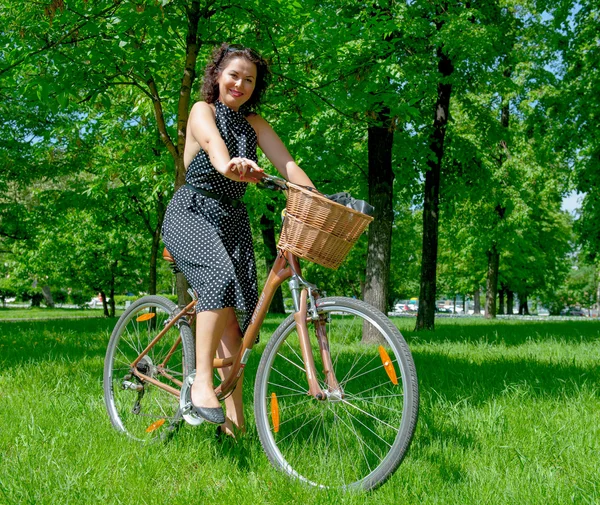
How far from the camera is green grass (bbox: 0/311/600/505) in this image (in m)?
2.50

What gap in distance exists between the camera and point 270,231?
20922 mm

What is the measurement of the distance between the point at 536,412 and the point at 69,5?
4.87 meters

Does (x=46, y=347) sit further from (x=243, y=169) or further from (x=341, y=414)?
(x=243, y=169)

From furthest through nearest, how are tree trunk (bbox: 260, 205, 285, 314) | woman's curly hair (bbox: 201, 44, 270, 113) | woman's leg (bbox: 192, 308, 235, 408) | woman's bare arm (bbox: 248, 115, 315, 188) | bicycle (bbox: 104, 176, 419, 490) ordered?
tree trunk (bbox: 260, 205, 285, 314)
woman's curly hair (bbox: 201, 44, 270, 113)
woman's bare arm (bbox: 248, 115, 315, 188)
woman's leg (bbox: 192, 308, 235, 408)
bicycle (bbox: 104, 176, 419, 490)

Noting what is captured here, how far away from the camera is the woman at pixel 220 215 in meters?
3.01

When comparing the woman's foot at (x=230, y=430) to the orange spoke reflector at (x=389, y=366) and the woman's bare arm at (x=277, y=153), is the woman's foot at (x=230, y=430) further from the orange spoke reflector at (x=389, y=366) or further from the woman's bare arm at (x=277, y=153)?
the woman's bare arm at (x=277, y=153)

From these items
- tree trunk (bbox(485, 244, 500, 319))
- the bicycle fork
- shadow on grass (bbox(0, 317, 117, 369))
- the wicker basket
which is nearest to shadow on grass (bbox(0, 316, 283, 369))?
shadow on grass (bbox(0, 317, 117, 369))

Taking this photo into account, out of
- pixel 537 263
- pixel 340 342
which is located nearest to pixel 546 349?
pixel 340 342

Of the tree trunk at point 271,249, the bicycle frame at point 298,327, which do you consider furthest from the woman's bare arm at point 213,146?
the tree trunk at point 271,249

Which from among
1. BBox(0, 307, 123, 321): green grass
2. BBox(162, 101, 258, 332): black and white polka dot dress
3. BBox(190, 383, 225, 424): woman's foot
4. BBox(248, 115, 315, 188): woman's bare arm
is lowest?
BBox(0, 307, 123, 321): green grass

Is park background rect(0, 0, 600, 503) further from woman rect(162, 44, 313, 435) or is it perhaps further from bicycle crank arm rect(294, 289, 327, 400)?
woman rect(162, 44, 313, 435)

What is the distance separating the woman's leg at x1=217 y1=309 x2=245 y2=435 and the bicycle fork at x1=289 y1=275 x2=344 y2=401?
0.64m

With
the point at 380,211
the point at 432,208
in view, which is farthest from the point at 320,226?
the point at 432,208

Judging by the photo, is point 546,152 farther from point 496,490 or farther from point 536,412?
point 496,490
